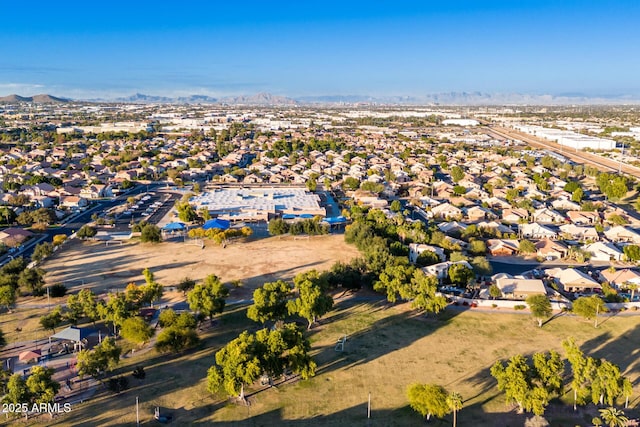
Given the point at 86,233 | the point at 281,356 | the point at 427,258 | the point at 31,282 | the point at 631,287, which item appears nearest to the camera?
the point at 281,356

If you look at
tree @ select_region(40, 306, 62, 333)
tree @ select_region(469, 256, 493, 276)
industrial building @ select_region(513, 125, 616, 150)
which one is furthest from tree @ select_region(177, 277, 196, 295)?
industrial building @ select_region(513, 125, 616, 150)

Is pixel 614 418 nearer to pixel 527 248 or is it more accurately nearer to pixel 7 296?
pixel 527 248

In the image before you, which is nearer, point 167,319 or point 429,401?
point 429,401

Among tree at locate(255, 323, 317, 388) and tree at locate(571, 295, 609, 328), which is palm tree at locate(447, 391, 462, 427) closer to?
tree at locate(255, 323, 317, 388)

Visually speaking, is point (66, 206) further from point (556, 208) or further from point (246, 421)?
point (556, 208)

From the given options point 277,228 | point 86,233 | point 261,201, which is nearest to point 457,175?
point 261,201

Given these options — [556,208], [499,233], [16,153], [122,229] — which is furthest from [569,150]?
[16,153]

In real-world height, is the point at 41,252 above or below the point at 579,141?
below
